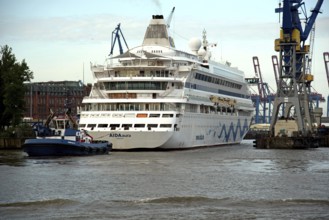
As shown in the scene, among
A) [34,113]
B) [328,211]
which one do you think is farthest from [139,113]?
[34,113]

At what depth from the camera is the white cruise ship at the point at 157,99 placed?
6650cm

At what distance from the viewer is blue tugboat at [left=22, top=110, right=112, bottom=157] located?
59031 mm

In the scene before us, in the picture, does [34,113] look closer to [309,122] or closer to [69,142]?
[309,122]

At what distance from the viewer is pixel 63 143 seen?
5931cm

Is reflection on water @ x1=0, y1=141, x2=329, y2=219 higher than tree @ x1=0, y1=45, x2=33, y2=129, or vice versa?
tree @ x1=0, y1=45, x2=33, y2=129

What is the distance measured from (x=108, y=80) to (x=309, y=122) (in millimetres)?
32509

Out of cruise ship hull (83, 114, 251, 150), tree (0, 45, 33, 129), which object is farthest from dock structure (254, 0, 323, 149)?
tree (0, 45, 33, 129)

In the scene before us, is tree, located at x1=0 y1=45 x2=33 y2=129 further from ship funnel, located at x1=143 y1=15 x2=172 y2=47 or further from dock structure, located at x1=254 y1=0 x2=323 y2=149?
dock structure, located at x1=254 y1=0 x2=323 y2=149

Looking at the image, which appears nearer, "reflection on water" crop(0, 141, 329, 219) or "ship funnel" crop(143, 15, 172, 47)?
"reflection on water" crop(0, 141, 329, 219)

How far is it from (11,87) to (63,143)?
2718cm

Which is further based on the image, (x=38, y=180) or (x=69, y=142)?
(x=69, y=142)

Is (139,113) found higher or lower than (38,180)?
higher

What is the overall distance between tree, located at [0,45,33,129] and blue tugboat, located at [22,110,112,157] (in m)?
20.2

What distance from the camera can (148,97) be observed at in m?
69.8
